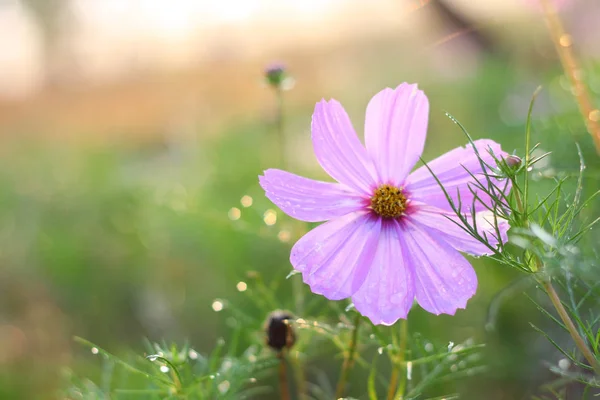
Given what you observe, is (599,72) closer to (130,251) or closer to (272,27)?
(130,251)

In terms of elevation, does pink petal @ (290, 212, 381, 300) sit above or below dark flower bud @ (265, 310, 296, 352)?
above

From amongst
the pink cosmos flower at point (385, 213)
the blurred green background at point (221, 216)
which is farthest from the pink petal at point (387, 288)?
the blurred green background at point (221, 216)

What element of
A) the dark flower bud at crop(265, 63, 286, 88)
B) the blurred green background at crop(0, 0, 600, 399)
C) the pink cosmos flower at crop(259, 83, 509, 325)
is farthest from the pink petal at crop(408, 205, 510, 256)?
the dark flower bud at crop(265, 63, 286, 88)

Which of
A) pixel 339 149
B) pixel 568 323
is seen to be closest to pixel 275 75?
pixel 339 149

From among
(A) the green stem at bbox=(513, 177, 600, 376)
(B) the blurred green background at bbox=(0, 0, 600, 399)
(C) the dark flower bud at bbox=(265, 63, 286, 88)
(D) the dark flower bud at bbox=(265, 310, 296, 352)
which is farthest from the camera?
A: (B) the blurred green background at bbox=(0, 0, 600, 399)

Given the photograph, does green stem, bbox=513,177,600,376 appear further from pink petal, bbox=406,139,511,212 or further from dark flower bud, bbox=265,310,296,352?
dark flower bud, bbox=265,310,296,352

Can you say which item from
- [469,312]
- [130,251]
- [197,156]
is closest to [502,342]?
[469,312]
